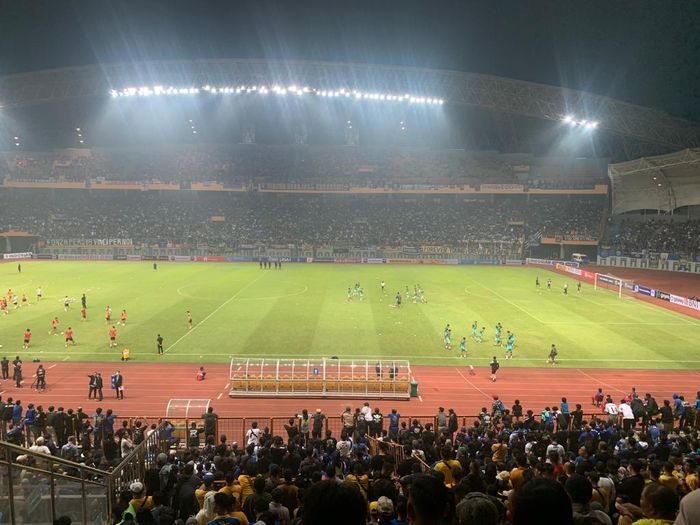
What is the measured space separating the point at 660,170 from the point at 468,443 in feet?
216

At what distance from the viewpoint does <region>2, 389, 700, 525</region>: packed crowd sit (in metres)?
Answer: 3.18

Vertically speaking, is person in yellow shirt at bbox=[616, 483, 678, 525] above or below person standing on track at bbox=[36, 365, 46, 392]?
above

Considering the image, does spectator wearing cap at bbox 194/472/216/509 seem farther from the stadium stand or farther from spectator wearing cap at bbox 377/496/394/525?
the stadium stand

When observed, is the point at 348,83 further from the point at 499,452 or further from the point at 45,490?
the point at 45,490

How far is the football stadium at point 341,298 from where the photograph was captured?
839 centimetres

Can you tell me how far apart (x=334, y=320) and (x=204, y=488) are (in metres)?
28.9

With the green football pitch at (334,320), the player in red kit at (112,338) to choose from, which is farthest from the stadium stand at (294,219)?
the player in red kit at (112,338)

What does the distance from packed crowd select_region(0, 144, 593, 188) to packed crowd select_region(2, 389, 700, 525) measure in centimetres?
7608

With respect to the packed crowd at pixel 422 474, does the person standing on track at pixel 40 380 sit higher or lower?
lower

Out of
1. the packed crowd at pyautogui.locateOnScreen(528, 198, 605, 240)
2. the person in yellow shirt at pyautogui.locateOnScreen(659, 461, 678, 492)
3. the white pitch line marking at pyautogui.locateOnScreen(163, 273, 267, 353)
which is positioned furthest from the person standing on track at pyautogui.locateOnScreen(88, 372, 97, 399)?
the packed crowd at pyautogui.locateOnScreen(528, 198, 605, 240)

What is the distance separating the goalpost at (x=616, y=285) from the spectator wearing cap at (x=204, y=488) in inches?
1886

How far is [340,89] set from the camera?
60188 millimetres

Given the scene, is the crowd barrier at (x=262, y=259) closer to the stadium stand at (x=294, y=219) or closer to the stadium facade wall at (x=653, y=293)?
the stadium stand at (x=294, y=219)

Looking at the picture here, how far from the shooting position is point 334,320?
123 ft
